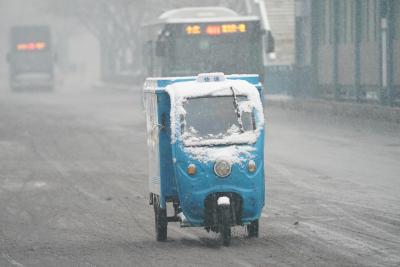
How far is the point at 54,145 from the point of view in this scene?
84.9ft

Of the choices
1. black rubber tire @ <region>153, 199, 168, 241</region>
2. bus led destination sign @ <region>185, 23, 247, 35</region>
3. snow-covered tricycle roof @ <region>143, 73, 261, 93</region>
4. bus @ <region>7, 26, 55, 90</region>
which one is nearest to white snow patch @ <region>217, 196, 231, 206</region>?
black rubber tire @ <region>153, 199, 168, 241</region>

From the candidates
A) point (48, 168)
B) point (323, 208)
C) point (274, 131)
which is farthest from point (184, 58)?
point (323, 208)

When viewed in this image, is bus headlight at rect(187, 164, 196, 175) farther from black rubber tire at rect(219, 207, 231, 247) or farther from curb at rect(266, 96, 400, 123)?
curb at rect(266, 96, 400, 123)

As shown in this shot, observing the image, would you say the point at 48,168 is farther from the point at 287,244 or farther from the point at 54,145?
the point at 287,244

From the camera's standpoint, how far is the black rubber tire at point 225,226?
1090cm

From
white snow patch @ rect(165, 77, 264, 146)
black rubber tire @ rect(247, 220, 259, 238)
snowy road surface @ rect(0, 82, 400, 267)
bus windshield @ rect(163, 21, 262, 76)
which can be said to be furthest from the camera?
bus windshield @ rect(163, 21, 262, 76)

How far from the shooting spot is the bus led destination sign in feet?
101

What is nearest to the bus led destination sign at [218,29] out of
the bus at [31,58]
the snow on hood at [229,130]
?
the snow on hood at [229,130]

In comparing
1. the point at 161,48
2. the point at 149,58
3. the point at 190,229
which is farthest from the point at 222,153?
the point at 149,58

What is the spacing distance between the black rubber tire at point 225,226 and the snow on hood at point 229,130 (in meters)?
0.50

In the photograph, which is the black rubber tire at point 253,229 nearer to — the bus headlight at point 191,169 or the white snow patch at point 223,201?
the white snow patch at point 223,201

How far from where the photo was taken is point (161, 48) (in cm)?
3036

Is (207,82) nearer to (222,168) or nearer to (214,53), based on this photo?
(222,168)

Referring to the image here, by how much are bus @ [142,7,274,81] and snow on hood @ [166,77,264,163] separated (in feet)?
61.2
